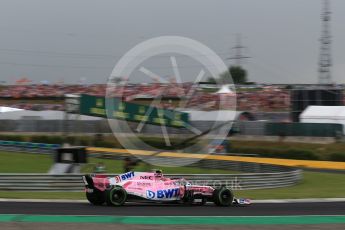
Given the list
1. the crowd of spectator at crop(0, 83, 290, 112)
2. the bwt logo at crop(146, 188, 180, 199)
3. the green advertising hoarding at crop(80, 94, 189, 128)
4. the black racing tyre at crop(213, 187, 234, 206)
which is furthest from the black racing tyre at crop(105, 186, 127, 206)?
the green advertising hoarding at crop(80, 94, 189, 128)

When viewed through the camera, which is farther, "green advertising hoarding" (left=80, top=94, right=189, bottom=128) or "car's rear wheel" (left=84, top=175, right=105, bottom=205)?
"green advertising hoarding" (left=80, top=94, right=189, bottom=128)

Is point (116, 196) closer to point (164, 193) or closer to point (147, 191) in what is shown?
point (147, 191)

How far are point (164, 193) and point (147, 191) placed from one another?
1.25 feet

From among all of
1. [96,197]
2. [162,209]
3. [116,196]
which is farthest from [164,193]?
[96,197]

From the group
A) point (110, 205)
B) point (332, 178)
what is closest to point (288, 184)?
point (332, 178)

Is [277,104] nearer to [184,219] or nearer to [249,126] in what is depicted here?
[249,126]

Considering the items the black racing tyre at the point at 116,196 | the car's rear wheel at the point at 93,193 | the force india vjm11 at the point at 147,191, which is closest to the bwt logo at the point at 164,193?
the force india vjm11 at the point at 147,191

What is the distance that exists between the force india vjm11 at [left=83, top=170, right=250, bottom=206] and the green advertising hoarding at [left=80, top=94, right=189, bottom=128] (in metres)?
14.2

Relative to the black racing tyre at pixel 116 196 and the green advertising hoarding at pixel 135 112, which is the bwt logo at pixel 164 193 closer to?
the black racing tyre at pixel 116 196

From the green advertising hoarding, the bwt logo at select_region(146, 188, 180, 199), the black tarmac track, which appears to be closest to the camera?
the black tarmac track

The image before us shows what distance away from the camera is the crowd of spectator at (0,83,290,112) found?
19.2 m

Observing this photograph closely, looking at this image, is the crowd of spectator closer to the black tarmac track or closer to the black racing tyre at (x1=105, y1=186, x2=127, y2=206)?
the black tarmac track

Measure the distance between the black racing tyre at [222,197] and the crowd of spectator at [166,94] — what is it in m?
5.82

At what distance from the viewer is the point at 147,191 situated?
11.8m
